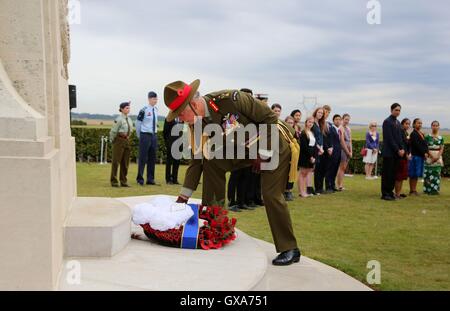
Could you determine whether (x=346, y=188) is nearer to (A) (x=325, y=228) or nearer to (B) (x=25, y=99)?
(A) (x=325, y=228)

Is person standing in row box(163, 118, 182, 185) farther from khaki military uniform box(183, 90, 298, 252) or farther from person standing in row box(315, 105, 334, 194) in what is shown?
khaki military uniform box(183, 90, 298, 252)

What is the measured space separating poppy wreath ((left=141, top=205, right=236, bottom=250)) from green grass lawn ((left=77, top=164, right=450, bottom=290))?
5.01ft

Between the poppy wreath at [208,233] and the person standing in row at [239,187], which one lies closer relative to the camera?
the poppy wreath at [208,233]

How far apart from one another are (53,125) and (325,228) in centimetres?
497

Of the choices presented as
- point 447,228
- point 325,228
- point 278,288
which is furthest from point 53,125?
point 447,228

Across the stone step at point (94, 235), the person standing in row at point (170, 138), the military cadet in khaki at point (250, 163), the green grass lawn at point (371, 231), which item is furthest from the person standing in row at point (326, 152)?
the stone step at point (94, 235)

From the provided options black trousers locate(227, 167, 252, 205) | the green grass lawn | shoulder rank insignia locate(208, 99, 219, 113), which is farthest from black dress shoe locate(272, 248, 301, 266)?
black trousers locate(227, 167, 252, 205)

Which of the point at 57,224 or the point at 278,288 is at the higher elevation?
the point at 57,224

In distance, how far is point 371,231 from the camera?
24.7ft

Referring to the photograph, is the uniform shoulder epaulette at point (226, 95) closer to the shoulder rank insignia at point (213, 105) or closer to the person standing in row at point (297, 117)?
the shoulder rank insignia at point (213, 105)

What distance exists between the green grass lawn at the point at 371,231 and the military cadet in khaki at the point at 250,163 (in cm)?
86

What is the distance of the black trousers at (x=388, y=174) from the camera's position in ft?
36.0

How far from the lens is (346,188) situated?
1352cm
